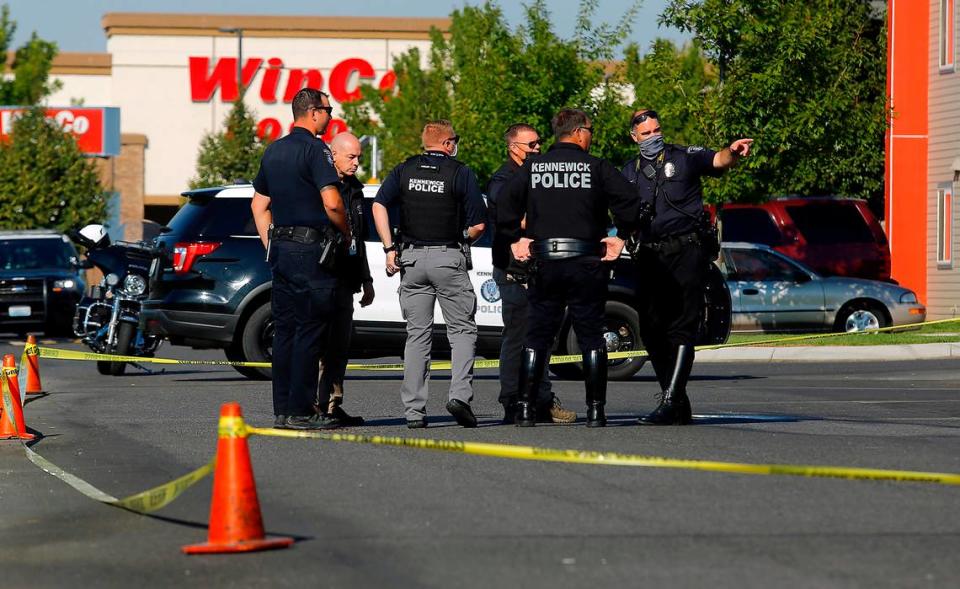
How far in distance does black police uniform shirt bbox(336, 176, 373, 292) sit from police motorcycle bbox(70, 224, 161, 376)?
7.13m

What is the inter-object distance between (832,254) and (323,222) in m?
17.7

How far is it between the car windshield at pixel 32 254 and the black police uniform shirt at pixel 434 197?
2091 cm

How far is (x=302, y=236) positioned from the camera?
10414mm

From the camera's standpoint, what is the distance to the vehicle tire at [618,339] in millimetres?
16312

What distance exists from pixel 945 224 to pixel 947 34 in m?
3.35

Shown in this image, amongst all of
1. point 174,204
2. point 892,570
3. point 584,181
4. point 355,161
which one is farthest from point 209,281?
point 174,204

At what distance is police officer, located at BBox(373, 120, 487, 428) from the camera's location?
10742mm

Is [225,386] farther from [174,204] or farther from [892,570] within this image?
[174,204]

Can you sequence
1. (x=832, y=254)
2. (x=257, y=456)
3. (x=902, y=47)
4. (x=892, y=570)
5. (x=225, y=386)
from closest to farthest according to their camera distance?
(x=892, y=570), (x=257, y=456), (x=225, y=386), (x=832, y=254), (x=902, y=47)

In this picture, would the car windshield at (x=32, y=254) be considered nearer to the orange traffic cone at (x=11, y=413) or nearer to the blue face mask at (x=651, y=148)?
the orange traffic cone at (x=11, y=413)

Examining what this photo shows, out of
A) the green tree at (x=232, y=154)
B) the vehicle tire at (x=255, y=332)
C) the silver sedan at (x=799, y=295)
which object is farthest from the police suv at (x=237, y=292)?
the green tree at (x=232, y=154)

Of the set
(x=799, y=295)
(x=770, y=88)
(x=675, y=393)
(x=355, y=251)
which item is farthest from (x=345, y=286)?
(x=770, y=88)

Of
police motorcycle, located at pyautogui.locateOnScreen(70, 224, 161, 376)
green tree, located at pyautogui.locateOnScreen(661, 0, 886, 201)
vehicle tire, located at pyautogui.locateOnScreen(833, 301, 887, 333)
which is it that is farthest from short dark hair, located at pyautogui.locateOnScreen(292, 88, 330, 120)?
green tree, located at pyautogui.locateOnScreen(661, 0, 886, 201)

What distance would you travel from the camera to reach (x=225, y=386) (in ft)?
51.7
